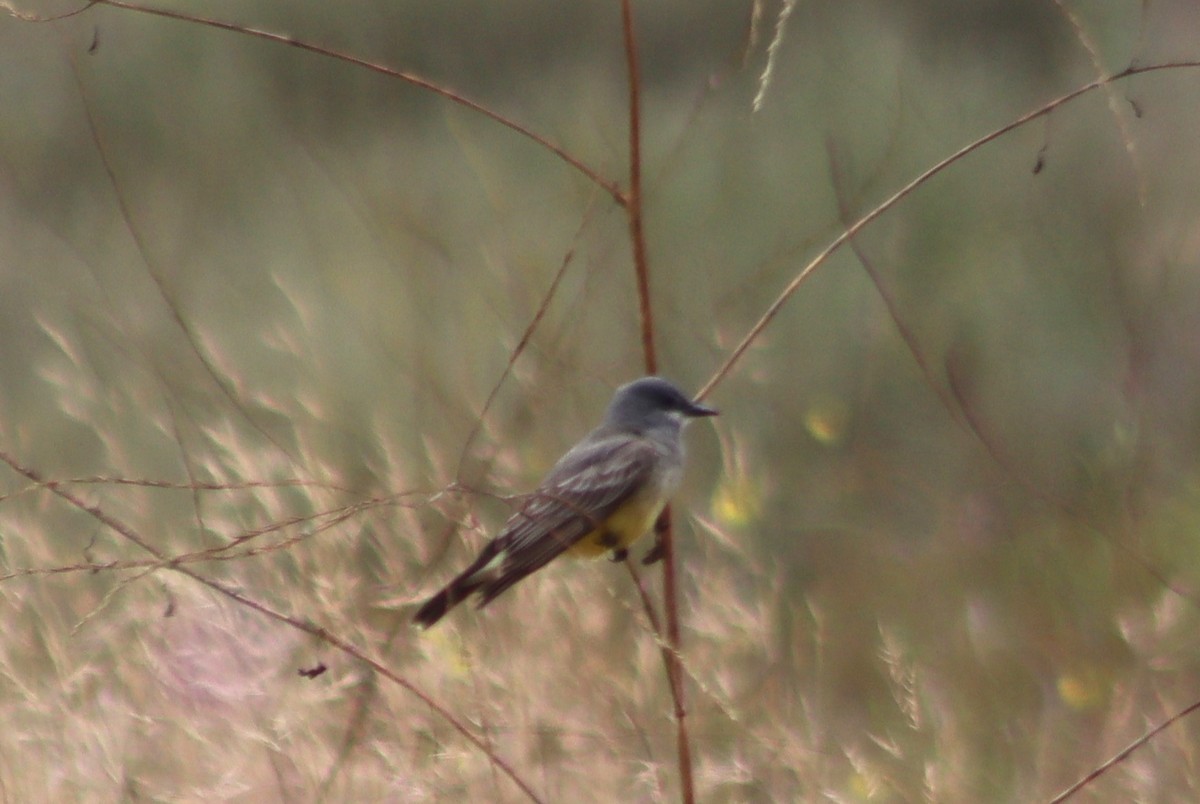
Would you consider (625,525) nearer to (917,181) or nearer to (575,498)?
(575,498)

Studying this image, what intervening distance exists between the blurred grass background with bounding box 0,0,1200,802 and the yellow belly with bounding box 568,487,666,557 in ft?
0.49

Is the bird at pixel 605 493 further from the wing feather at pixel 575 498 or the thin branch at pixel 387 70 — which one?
the thin branch at pixel 387 70

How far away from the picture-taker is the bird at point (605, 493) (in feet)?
8.67

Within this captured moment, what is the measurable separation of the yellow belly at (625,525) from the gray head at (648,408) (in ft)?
0.84

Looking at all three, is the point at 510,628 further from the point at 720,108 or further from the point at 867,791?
the point at 720,108

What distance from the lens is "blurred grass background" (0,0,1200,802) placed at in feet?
9.53

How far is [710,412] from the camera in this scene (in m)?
2.80

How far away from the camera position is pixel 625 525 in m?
3.06

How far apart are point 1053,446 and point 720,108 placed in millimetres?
4092

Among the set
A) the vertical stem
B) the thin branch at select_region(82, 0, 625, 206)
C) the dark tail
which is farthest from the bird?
the thin branch at select_region(82, 0, 625, 206)

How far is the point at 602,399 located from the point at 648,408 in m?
1.35

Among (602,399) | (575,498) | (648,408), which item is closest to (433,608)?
(575,498)

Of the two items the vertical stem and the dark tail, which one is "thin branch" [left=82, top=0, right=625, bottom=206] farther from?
the dark tail

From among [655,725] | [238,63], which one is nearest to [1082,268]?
[655,725]
